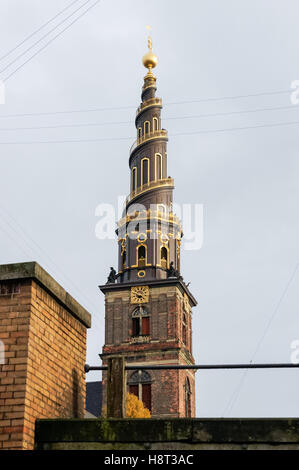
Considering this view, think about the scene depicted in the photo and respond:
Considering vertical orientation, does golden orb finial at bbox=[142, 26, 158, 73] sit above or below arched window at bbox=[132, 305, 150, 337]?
above

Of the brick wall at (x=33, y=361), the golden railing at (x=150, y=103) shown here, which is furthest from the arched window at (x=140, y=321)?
the brick wall at (x=33, y=361)

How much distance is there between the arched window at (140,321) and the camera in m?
62.0

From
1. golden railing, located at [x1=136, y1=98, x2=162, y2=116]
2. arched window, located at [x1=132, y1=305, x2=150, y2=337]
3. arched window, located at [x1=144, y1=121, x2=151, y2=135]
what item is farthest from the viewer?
golden railing, located at [x1=136, y1=98, x2=162, y2=116]

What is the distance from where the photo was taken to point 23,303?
8578mm

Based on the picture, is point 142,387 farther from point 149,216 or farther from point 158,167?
point 158,167

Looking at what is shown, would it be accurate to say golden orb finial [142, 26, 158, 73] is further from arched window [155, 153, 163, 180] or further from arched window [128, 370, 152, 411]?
arched window [128, 370, 152, 411]

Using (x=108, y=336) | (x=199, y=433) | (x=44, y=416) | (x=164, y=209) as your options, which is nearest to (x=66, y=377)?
(x=44, y=416)

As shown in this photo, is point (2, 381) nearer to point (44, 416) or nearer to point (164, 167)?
point (44, 416)

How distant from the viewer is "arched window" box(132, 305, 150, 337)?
6200 centimetres

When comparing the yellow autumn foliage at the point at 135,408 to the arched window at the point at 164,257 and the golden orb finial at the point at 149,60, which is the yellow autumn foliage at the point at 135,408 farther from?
the golden orb finial at the point at 149,60

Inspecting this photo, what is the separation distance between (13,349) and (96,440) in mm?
1421

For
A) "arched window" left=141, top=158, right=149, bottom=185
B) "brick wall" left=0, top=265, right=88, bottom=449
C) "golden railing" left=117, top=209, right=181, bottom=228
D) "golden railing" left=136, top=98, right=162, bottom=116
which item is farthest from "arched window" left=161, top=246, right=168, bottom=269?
"brick wall" left=0, top=265, right=88, bottom=449

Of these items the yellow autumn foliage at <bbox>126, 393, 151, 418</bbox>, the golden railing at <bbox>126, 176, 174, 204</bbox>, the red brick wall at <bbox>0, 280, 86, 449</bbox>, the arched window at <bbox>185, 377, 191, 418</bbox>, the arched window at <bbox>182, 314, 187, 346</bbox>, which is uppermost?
the golden railing at <bbox>126, 176, 174, 204</bbox>
